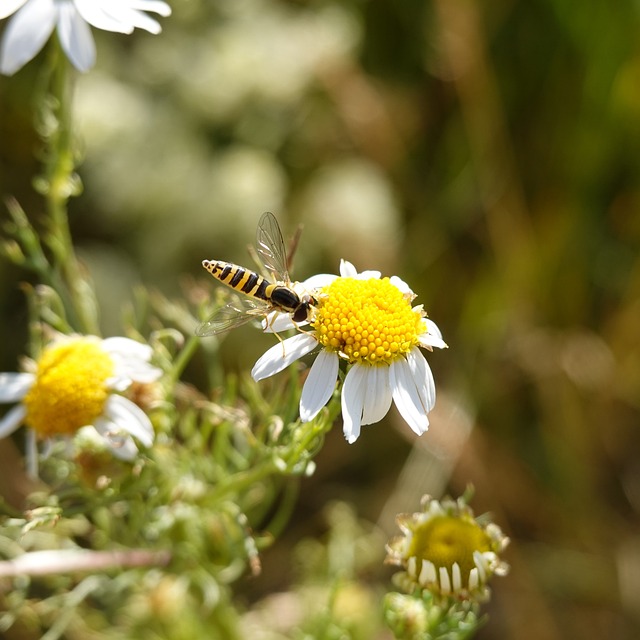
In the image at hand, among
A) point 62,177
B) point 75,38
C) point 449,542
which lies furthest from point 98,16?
point 449,542

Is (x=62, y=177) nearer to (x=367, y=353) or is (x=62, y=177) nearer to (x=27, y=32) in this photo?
(x=27, y=32)

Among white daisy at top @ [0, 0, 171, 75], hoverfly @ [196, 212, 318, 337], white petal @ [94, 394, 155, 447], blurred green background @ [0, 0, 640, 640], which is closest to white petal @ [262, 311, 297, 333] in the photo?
hoverfly @ [196, 212, 318, 337]

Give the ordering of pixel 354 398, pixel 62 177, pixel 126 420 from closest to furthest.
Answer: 1. pixel 354 398
2. pixel 126 420
3. pixel 62 177

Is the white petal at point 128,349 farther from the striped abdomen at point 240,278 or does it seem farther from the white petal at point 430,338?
the white petal at point 430,338

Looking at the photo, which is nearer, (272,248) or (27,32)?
(27,32)

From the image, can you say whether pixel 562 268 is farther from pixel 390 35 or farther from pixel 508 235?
pixel 390 35

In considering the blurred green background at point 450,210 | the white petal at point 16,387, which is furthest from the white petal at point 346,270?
the blurred green background at point 450,210
